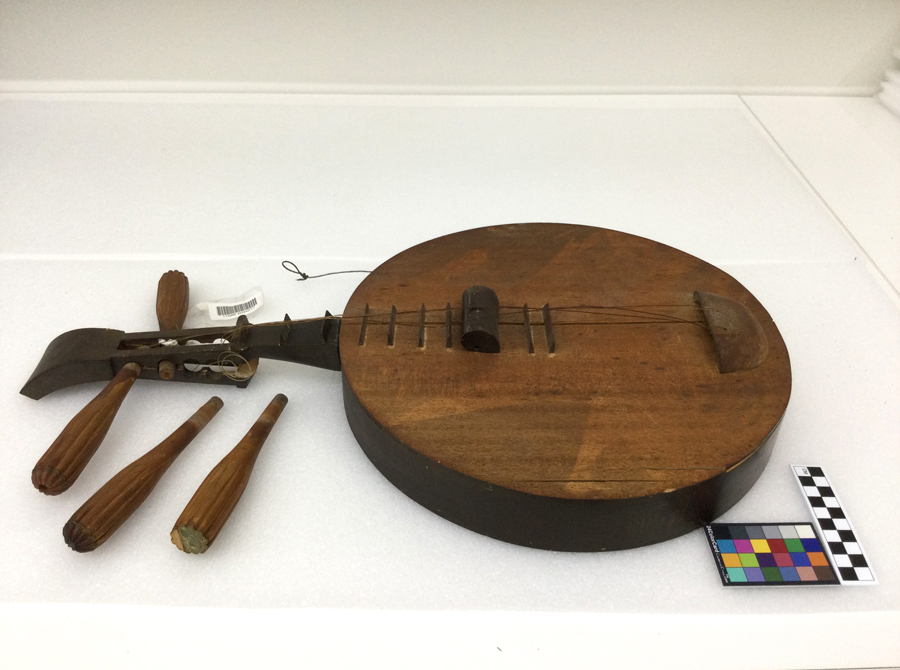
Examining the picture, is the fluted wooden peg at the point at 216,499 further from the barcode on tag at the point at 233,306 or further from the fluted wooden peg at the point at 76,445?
the barcode on tag at the point at 233,306

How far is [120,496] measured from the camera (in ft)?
4.01

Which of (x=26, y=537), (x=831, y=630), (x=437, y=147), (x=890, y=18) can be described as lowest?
(x=831, y=630)

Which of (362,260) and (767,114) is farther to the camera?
(767,114)

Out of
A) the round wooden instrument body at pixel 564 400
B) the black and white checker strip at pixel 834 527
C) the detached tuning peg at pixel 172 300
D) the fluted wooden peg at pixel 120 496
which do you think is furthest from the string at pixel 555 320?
the black and white checker strip at pixel 834 527

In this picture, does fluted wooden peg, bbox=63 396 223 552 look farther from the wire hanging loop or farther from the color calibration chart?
the color calibration chart

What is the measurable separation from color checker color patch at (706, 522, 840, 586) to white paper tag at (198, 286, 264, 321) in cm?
107

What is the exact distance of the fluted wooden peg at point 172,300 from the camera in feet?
5.26

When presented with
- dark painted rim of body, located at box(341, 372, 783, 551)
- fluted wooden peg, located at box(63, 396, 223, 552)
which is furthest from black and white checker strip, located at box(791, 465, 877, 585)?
fluted wooden peg, located at box(63, 396, 223, 552)

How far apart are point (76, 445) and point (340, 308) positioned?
67 centimetres

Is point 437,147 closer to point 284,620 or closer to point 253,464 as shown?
point 253,464

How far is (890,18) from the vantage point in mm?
2537

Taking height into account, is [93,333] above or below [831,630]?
above

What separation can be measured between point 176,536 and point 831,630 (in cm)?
105

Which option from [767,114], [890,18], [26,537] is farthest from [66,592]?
[890,18]
